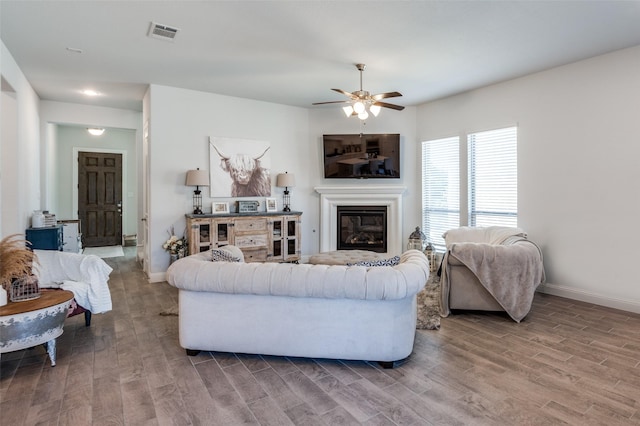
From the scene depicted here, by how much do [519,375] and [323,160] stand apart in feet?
15.5

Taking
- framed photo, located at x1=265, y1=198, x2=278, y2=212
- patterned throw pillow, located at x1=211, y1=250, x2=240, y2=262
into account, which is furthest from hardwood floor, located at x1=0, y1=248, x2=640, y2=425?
framed photo, located at x1=265, y1=198, x2=278, y2=212

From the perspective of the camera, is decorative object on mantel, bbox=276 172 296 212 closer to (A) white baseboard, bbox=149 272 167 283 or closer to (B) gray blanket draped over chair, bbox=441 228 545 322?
(A) white baseboard, bbox=149 272 167 283

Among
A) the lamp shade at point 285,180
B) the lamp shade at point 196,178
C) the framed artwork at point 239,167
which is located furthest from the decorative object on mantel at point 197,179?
the lamp shade at point 285,180

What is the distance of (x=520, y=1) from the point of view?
9.62 feet

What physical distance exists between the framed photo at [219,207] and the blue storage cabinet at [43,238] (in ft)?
6.93

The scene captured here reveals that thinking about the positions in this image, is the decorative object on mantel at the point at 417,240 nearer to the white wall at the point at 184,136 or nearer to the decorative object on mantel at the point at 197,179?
the white wall at the point at 184,136

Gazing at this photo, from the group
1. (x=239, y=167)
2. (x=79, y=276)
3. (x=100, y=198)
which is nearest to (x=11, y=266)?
(x=79, y=276)

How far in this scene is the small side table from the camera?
7.75ft

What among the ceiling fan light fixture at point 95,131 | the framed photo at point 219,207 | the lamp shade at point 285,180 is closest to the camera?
the framed photo at point 219,207

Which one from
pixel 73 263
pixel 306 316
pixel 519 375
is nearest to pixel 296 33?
pixel 306 316

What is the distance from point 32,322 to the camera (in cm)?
245

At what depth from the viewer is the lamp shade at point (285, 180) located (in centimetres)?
607

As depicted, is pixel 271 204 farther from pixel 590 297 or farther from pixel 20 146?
pixel 590 297

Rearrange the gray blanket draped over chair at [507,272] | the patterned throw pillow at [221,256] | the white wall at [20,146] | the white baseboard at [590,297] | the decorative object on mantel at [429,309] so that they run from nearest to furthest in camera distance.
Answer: the patterned throw pillow at [221,256] < the decorative object on mantel at [429,309] < the gray blanket draped over chair at [507,272] < the white baseboard at [590,297] < the white wall at [20,146]
